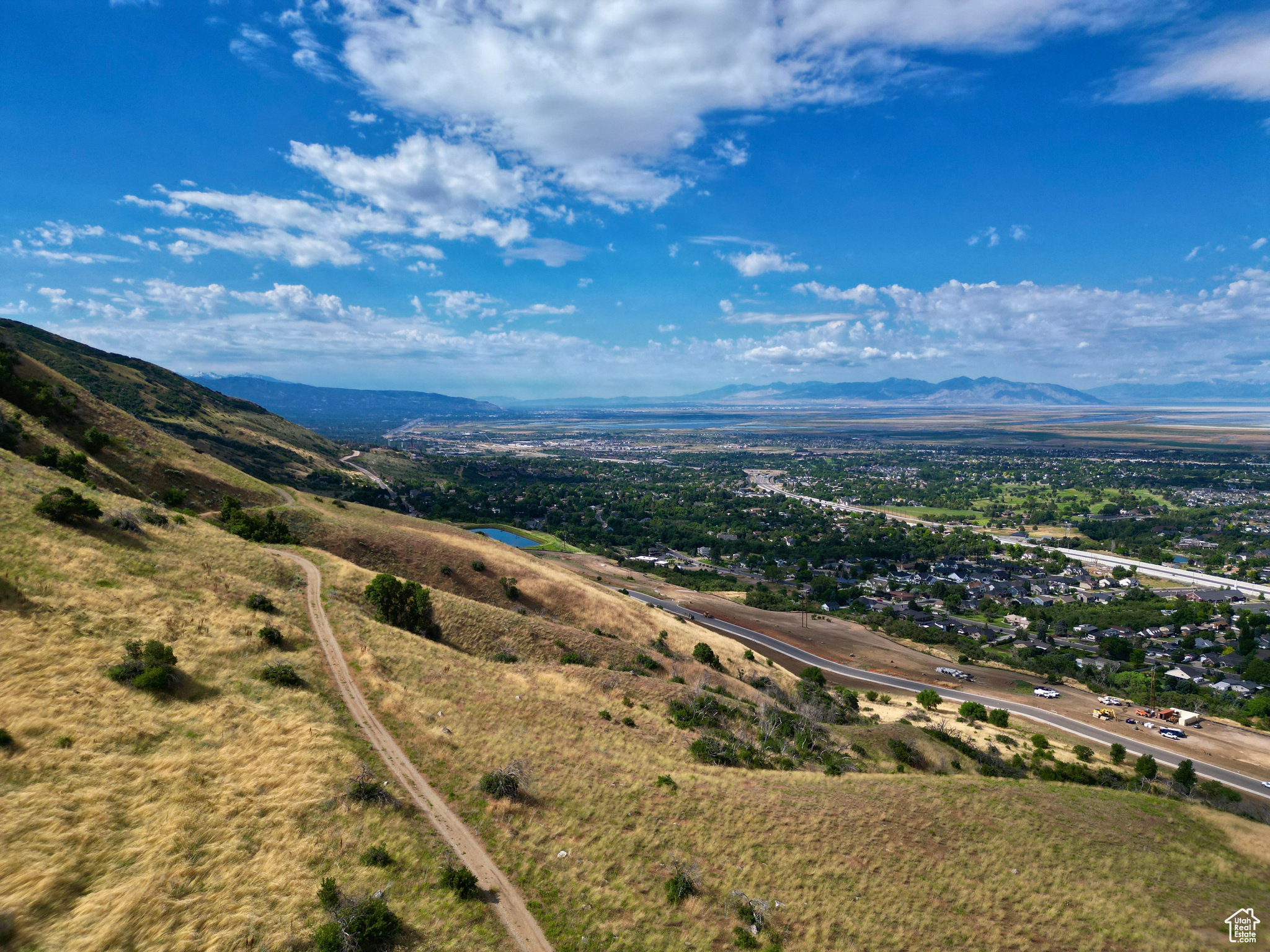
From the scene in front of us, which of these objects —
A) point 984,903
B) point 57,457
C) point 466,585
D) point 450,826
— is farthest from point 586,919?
Answer: point 57,457

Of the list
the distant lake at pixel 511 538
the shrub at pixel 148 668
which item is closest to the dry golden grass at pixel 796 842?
the shrub at pixel 148 668

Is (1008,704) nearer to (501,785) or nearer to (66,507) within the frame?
(501,785)

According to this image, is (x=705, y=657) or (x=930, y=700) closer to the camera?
(x=705, y=657)

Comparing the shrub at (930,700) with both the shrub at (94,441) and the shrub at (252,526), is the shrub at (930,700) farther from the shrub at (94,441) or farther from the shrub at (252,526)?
the shrub at (94,441)

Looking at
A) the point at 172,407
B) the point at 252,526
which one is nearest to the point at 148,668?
the point at 252,526

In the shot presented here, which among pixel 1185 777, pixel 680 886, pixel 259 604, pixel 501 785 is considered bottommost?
pixel 1185 777

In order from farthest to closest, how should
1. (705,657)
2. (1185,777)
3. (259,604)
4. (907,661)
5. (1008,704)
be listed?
(907,661)
(1008,704)
(705,657)
(1185,777)
(259,604)
